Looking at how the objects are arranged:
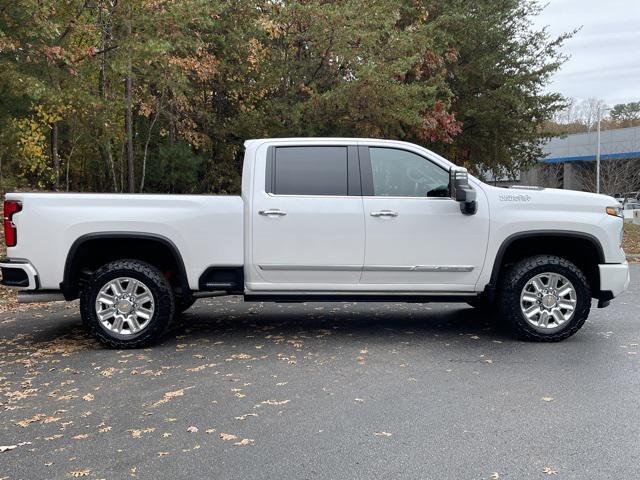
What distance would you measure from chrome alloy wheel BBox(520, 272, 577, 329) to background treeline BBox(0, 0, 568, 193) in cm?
865

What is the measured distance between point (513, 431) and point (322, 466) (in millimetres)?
1348

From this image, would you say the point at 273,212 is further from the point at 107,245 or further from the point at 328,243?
the point at 107,245

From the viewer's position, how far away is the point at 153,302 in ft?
20.9

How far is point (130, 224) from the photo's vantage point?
20.7 feet

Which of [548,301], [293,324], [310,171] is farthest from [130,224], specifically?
[548,301]

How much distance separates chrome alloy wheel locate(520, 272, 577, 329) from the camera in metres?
6.47

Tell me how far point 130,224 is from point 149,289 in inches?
26.6

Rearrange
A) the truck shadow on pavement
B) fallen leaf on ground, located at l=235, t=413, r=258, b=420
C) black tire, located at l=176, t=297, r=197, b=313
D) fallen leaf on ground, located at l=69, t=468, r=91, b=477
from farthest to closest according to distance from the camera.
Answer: black tire, located at l=176, t=297, r=197, b=313
the truck shadow on pavement
fallen leaf on ground, located at l=235, t=413, r=258, b=420
fallen leaf on ground, located at l=69, t=468, r=91, b=477

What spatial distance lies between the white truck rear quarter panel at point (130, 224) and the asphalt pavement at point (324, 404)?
94 centimetres

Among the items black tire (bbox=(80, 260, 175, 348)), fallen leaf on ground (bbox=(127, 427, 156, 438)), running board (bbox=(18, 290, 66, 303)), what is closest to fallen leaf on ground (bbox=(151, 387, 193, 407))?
fallen leaf on ground (bbox=(127, 427, 156, 438))

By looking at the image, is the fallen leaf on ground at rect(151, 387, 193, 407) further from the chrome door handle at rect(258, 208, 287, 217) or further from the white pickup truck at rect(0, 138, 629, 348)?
the chrome door handle at rect(258, 208, 287, 217)

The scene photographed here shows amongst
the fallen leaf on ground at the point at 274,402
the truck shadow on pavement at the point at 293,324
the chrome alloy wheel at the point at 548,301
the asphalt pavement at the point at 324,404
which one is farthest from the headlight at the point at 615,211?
the fallen leaf on ground at the point at 274,402

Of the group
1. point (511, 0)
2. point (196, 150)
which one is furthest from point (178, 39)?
point (511, 0)

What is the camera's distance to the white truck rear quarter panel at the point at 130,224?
623 cm
